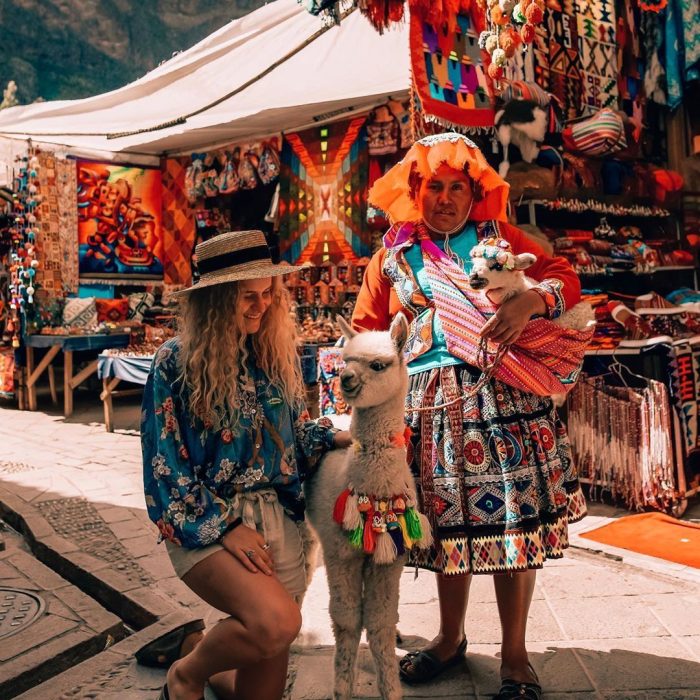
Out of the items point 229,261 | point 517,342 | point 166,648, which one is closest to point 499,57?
point 517,342

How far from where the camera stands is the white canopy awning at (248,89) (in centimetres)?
621

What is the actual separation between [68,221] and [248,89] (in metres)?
3.58

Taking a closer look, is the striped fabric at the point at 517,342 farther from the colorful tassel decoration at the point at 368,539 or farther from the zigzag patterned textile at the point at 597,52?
the zigzag patterned textile at the point at 597,52

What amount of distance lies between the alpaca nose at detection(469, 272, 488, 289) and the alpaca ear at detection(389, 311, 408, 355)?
0.27m

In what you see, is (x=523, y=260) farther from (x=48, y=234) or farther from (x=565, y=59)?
Answer: (x=48, y=234)

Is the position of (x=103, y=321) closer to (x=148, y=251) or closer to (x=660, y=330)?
(x=148, y=251)

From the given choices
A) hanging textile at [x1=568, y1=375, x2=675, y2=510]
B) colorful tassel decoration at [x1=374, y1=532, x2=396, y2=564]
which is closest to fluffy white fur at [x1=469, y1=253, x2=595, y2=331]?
colorful tassel decoration at [x1=374, y1=532, x2=396, y2=564]

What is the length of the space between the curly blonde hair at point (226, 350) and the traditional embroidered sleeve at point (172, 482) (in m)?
0.08

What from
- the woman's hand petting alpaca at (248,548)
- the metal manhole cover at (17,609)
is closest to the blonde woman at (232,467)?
the woman's hand petting alpaca at (248,548)

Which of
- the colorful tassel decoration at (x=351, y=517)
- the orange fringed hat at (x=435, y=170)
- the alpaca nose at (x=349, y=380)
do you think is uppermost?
the orange fringed hat at (x=435, y=170)

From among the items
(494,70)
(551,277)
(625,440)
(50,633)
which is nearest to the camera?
(551,277)

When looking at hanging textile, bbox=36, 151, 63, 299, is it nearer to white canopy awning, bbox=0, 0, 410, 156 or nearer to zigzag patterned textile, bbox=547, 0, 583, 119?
white canopy awning, bbox=0, 0, 410, 156

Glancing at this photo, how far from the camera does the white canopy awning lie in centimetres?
621

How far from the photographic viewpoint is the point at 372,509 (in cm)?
195
